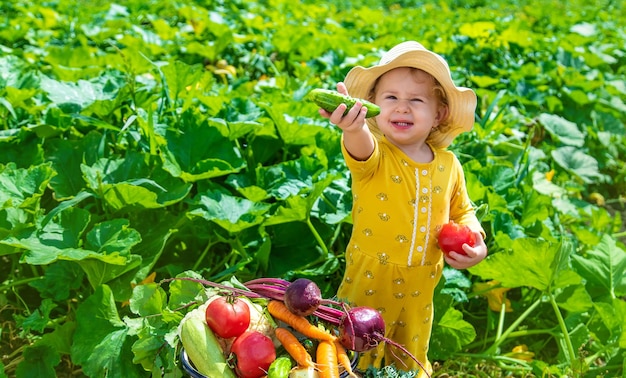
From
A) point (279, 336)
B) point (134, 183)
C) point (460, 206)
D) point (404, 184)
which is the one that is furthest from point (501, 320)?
point (134, 183)

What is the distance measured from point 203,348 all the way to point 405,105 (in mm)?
987

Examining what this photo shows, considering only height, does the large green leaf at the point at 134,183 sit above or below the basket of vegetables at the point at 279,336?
below

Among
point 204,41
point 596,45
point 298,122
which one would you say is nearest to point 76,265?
point 298,122

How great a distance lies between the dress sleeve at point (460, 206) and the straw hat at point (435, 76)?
0.37 ft

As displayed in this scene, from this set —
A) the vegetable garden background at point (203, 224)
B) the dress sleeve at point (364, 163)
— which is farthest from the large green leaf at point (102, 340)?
the dress sleeve at point (364, 163)

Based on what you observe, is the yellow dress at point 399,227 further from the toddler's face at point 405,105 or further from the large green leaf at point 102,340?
the large green leaf at point 102,340

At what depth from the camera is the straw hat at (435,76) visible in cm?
234

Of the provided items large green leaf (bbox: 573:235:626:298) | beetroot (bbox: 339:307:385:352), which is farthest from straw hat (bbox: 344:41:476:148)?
large green leaf (bbox: 573:235:626:298)

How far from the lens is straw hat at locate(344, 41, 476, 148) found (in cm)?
234

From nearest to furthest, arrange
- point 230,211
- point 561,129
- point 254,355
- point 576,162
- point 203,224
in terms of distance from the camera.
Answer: point 254,355 → point 230,211 → point 203,224 → point 576,162 → point 561,129

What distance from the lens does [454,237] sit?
2.40m

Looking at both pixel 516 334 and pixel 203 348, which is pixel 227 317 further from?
pixel 516 334

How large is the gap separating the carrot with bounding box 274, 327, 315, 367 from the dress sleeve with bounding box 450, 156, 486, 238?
751mm

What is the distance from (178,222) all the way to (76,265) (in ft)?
1.45
